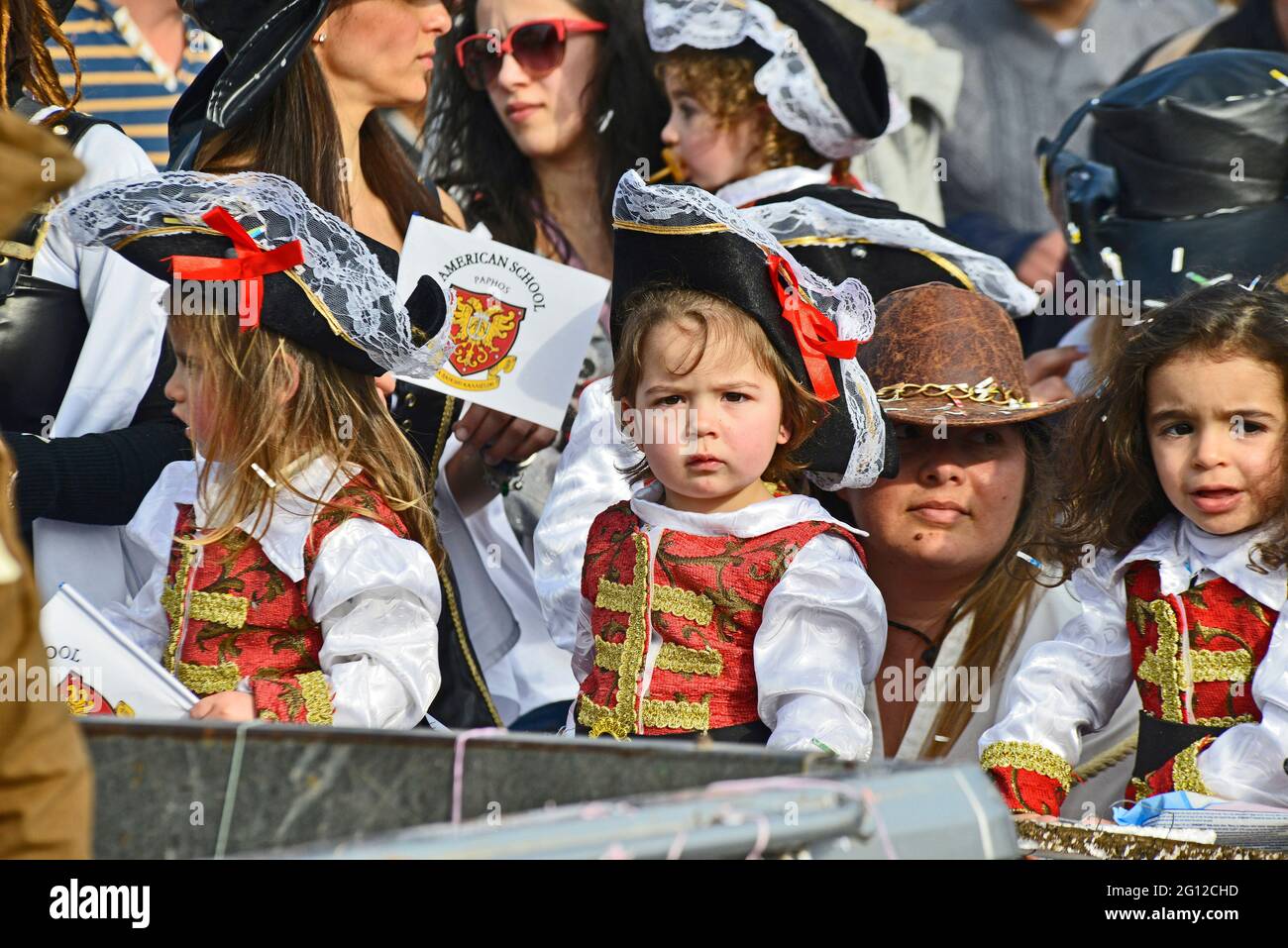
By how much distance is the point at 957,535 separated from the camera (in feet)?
12.4

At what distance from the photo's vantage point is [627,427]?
3.42 metres

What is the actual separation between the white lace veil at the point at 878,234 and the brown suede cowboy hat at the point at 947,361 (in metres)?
0.26

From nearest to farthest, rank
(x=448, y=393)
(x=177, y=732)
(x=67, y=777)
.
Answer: (x=67, y=777) < (x=177, y=732) < (x=448, y=393)

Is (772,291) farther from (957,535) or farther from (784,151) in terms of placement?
(784,151)

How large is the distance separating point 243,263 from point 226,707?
87 cm

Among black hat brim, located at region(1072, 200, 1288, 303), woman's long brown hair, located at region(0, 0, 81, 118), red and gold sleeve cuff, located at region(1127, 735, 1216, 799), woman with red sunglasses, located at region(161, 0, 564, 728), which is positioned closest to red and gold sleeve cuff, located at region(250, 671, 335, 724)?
woman with red sunglasses, located at region(161, 0, 564, 728)

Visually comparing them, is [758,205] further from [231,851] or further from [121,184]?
[231,851]

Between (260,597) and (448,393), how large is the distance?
3.03 feet

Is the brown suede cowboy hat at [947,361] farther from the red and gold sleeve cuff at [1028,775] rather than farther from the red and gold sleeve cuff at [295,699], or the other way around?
the red and gold sleeve cuff at [295,699]

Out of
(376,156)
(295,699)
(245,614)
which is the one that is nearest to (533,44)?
(376,156)

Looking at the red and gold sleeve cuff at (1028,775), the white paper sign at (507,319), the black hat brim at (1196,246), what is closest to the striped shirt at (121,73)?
the white paper sign at (507,319)

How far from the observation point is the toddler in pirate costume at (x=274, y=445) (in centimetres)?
319

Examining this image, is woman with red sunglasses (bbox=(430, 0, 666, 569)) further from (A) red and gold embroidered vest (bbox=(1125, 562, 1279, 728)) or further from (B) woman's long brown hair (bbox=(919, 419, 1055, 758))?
(A) red and gold embroidered vest (bbox=(1125, 562, 1279, 728))
